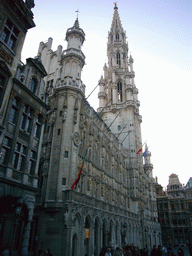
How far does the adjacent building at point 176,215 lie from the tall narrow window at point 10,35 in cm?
9123

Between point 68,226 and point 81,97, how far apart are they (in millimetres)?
19491

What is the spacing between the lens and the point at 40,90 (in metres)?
25.9

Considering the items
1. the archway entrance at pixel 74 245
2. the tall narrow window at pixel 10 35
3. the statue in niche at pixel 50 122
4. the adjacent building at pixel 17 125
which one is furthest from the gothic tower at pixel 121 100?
the tall narrow window at pixel 10 35

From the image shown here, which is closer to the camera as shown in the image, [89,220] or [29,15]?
[29,15]

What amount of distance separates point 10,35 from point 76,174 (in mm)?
19334

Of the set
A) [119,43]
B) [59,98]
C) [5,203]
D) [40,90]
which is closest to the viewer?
[5,203]

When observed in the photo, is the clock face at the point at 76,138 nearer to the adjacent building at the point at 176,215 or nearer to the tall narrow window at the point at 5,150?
the tall narrow window at the point at 5,150

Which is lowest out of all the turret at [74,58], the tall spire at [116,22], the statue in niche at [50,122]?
the statue in niche at [50,122]

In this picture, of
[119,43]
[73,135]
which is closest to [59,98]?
[73,135]

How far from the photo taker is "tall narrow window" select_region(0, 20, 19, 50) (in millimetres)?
21391

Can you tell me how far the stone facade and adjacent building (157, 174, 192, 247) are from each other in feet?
126

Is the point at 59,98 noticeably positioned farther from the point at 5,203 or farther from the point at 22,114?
the point at 5,203

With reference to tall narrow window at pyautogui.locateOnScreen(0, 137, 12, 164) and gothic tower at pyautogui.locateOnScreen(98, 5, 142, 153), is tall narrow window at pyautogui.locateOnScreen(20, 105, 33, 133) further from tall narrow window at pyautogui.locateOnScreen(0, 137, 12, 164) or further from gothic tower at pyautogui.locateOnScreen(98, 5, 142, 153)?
gothic tower at pyautogui.locateOnScreen(98, 5, 142, 153)

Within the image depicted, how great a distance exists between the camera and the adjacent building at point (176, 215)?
293 feet
